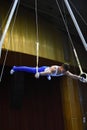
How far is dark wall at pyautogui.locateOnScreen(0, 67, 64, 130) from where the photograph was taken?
7.44 meters

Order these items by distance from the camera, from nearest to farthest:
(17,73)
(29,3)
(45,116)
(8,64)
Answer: (17,73)
(8,64)
(29,3)
(45,116)

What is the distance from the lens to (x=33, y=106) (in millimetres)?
8195

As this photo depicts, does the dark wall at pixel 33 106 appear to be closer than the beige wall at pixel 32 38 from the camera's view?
No

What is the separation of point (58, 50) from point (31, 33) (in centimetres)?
127

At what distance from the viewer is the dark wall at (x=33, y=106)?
7.44m

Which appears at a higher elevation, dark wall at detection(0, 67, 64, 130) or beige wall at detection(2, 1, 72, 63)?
beige wall at detection(2, 1, 72, 63)

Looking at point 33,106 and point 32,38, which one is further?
point 33,106

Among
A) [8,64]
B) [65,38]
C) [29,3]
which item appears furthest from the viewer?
[65,38]

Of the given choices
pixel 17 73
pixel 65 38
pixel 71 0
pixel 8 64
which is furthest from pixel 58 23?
pixel 17 73

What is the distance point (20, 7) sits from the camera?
7.60 meters

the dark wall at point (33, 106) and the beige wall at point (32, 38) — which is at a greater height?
the beige wall at point (32, 38)

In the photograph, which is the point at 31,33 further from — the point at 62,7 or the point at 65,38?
the point at 65,38

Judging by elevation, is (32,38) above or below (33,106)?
above

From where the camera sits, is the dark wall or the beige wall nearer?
the beige wall
